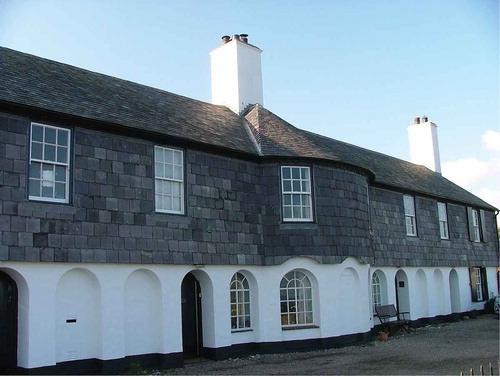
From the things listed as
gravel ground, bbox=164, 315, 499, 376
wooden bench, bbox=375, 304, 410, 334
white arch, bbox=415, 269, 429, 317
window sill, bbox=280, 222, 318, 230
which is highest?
window sill, bbox=280, 222, 318, 230

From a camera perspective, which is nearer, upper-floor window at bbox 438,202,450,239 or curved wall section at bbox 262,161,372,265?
curved wall section at bbox 262,161,372,265

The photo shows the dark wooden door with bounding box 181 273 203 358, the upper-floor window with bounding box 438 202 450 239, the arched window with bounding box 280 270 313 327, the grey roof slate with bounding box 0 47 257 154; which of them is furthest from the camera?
the upper-floor window with bounding box 438 202 450 239

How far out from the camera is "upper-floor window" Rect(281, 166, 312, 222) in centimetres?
1683

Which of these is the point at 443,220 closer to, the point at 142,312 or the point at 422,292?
the point at 422,292

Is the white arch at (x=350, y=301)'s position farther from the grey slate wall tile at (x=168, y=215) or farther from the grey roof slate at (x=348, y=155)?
the grey roof slate at (x=348, y=155)

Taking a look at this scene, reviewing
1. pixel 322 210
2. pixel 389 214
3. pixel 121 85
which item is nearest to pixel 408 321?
pixel 389 214

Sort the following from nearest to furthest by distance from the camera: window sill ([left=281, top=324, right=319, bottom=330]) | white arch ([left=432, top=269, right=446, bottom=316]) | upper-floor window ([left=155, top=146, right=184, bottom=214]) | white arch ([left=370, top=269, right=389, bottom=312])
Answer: upper-floor window ([left=155, top=146, right=184, bottom=214]) → window sill ([left=281, top=324, right=319, bottom=330]) → white arch ([left=370, top=269, right=389, bottom=312]) → white arch ([left=432, top=269, right=446, bottom=316])

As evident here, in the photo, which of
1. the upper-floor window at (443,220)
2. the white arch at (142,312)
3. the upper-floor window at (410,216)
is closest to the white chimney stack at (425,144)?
the upper-floor window at (443,220)

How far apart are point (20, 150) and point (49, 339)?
3.91 metres

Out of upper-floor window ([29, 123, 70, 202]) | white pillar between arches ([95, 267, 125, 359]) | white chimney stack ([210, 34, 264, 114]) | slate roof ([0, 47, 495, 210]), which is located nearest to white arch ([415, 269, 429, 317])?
slate roof ([0, 47, 495, 210])

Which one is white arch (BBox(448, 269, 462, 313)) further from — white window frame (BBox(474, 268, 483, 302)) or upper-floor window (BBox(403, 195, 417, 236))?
upper-floor window (BBox(403, 195, 417, 236))

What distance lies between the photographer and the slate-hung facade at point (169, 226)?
11.7 metres

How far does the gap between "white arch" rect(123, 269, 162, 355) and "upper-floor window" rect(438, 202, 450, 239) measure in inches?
640

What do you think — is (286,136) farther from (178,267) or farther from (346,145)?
(346,145)
